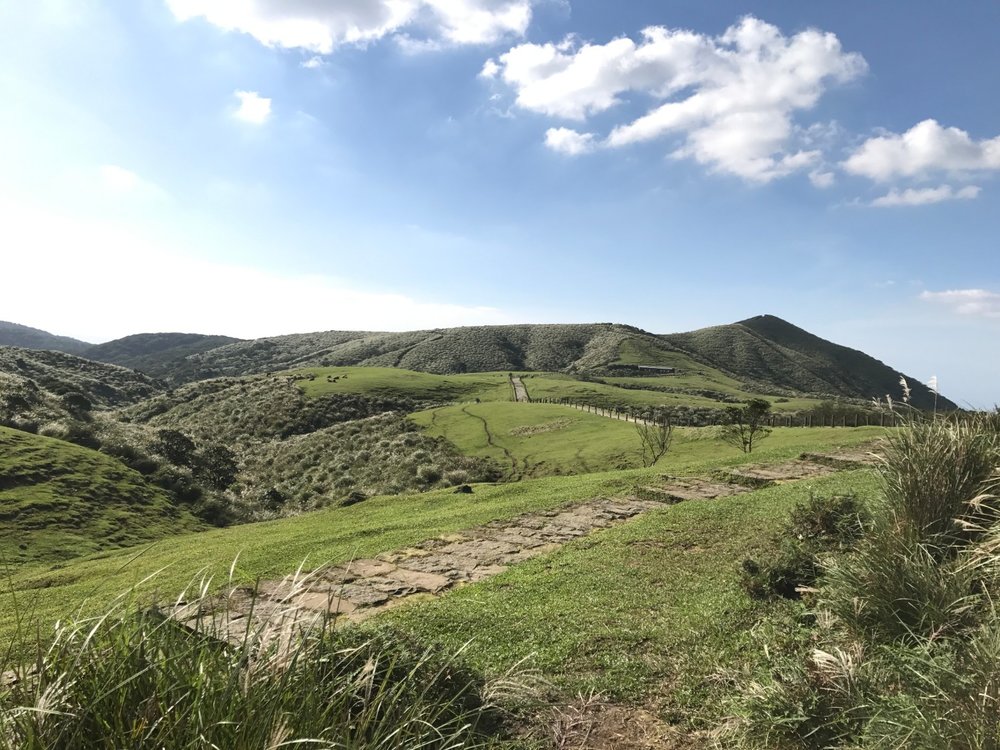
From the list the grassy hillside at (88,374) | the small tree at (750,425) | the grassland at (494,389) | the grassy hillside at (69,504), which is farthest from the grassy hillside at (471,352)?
the grassy hillside at (69,504)

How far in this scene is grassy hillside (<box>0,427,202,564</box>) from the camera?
19.4 metres

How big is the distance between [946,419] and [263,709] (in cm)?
815

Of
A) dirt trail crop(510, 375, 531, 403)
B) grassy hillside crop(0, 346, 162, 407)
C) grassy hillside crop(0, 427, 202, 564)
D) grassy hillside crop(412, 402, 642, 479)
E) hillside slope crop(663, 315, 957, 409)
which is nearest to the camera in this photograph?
grassy hillside crop(0, 427, 202, 564)

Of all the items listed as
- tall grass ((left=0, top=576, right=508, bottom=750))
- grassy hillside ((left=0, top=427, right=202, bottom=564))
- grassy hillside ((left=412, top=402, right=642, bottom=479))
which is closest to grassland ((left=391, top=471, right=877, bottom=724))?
tall grass ((left=0, top=576, right=508, bottom=750))

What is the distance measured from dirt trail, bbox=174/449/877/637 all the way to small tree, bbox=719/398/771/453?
15.2 m

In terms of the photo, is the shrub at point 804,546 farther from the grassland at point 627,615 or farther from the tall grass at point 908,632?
the tall grass at point 908,632

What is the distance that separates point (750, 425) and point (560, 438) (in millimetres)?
18828

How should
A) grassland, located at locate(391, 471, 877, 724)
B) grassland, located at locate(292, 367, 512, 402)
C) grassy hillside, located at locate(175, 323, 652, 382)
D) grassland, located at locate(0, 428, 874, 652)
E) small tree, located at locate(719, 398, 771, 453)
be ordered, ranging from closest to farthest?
grassland, located at locate(391, 471, 877, 724), grassland, located at locate(0, 428, 874, 652), small tree, located at locate(719, 398, 771, 453), grassland, located at locate(292, 367, 512, 402), grassy hillside, located at locate(175, 323, 652, 382)

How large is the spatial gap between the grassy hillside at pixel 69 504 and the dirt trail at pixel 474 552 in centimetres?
1546

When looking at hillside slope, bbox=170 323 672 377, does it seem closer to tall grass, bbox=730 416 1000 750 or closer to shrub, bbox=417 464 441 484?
shrub, bbox=417 464 441 484

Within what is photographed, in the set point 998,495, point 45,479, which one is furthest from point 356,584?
point 45,479

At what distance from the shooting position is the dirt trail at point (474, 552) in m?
7.04

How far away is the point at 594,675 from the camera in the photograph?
17.6 ft

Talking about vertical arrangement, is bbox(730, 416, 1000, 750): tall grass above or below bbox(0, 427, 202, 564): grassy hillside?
above
